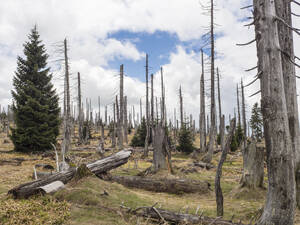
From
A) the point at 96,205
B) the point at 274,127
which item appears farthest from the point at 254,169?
the point at 96,205

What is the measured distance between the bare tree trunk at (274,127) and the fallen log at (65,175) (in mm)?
5911

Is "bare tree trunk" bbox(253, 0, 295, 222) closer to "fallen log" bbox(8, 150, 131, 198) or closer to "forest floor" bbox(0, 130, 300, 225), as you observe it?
"forest floor" bbox(0, 130, 300, 225)

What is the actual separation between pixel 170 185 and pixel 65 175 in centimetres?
412

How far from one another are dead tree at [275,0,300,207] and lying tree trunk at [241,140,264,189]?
7.86ft

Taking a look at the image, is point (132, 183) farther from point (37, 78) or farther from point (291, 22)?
point (37, 78)

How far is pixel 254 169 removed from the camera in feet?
25.9

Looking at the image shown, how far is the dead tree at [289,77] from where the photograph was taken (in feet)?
17.7

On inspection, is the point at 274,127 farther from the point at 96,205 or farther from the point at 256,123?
the point at 256,123

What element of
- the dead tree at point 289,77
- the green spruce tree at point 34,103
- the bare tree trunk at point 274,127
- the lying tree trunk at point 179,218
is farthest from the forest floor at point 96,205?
the green spruce tree at point 34,103

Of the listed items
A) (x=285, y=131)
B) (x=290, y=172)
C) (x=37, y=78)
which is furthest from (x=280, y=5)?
(x=37, y=78)

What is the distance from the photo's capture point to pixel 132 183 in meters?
9.32

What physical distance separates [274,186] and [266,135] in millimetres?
996

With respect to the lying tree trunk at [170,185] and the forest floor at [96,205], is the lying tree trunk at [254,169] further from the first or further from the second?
the lying tree trunk at [170,185]

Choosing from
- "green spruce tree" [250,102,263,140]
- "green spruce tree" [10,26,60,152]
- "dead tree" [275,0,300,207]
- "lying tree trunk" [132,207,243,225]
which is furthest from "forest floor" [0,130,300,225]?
"green spruce tree" [250,102,263,140]
